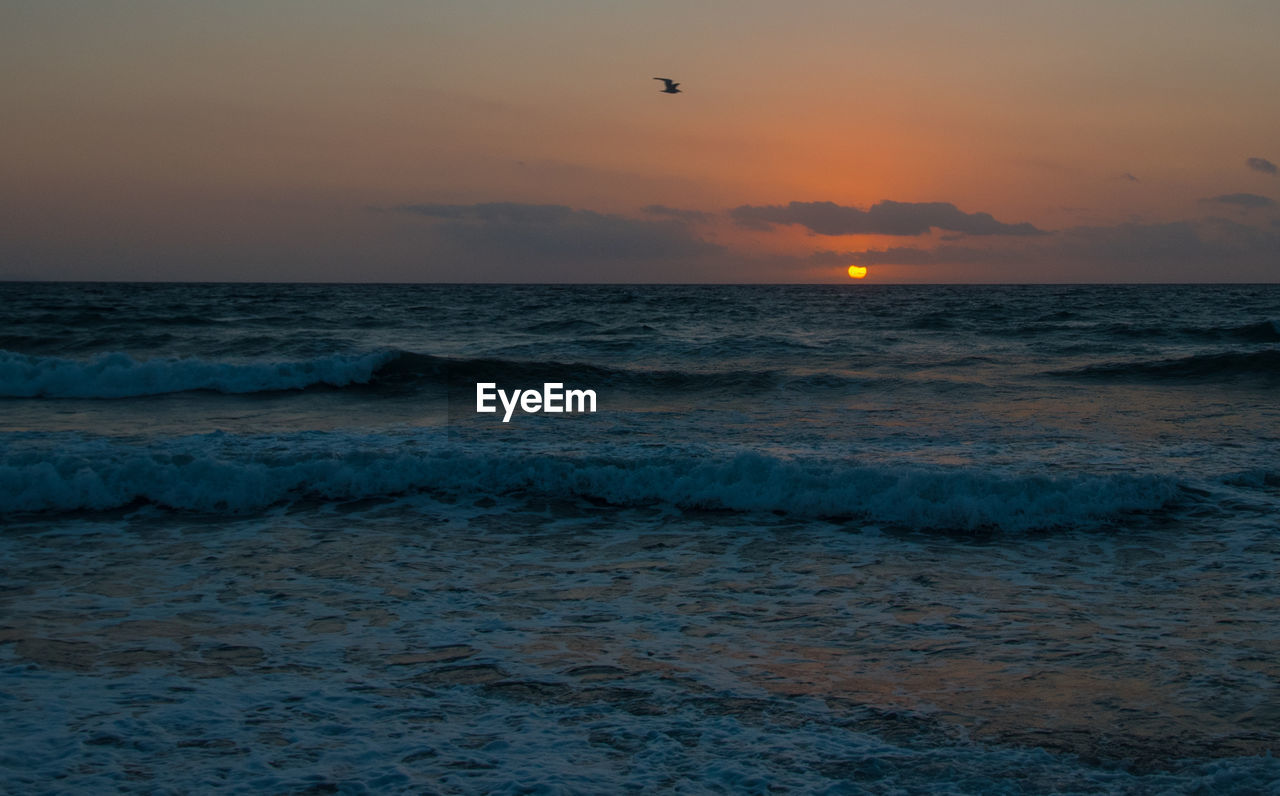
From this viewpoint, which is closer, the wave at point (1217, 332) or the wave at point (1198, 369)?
the wave at point (1198, 369)

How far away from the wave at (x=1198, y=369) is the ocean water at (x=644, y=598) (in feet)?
16.3

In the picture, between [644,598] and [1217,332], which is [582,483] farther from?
[1217,332]

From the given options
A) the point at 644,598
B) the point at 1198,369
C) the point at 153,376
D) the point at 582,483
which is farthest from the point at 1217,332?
the point at 153,376

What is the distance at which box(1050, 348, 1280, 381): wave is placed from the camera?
22.8 m

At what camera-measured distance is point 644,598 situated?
24.4ft

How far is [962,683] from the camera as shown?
5645mm

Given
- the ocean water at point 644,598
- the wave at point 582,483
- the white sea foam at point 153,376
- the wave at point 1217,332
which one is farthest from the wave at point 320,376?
the wave at point 1217,332

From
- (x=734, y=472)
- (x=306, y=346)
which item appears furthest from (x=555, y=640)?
(x=306, y=346)

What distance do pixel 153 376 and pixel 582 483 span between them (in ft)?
47.9

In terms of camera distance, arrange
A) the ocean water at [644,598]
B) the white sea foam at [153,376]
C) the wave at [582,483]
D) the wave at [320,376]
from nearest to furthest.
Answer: the ocean water at [644,598] < the wave at [582,483] < the white sea foam at [153,376] < the wave at [320,376]

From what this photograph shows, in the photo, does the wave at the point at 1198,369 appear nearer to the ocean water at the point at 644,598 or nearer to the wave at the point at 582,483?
the ocean water at the point at 644,598

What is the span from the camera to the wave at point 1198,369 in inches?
898

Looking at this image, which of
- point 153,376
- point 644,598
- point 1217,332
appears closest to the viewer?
point 644,598

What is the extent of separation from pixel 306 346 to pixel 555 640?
2518 centimetres
